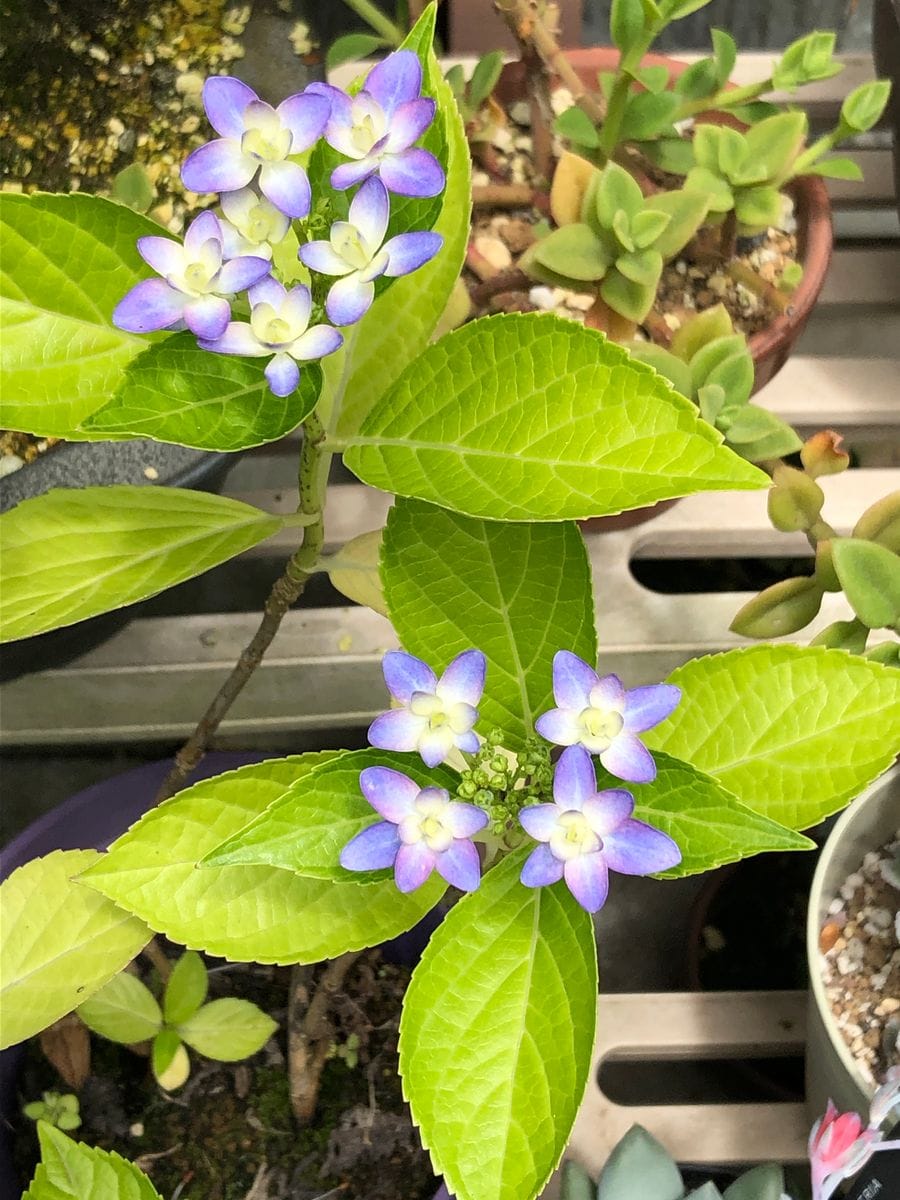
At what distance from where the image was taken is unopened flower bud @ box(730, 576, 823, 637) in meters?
0.69

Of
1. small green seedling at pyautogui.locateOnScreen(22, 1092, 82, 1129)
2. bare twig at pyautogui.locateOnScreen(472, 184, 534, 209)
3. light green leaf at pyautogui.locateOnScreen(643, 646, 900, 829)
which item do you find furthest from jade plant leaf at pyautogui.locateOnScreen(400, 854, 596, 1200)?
bare twig at pyautogui.locateOnScreen(472, 184, 534, 209)

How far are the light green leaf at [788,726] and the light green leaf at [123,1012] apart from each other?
0.40 meters

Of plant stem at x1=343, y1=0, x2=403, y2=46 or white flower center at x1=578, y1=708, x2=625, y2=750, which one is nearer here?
white flower center at x1=578, y1=708, x2=625, y2=750

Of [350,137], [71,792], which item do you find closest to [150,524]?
[350,137]

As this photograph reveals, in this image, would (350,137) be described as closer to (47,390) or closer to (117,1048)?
(47,390)

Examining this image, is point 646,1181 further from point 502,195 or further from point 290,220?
point 502,195

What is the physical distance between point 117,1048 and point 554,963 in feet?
1.57

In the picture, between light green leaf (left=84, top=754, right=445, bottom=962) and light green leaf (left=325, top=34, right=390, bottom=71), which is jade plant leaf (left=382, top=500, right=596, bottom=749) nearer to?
light green leaf (left=84, top=754, right=445, bottom=962)

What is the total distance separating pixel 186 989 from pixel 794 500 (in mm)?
506

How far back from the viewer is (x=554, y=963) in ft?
1.56

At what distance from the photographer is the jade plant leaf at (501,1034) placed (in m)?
0.45

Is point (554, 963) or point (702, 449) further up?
point (702, 449)

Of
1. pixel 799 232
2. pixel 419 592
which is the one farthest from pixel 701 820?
pixel 799 232

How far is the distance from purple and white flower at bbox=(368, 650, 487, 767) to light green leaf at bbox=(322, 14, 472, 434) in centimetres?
15
